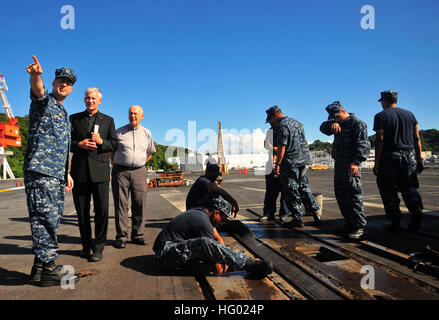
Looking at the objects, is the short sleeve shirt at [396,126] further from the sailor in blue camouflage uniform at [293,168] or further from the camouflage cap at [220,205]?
the camouflage cap at [220,205]

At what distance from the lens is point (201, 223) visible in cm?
267

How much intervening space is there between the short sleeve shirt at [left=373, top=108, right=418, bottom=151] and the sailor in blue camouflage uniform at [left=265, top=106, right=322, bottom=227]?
125 cm

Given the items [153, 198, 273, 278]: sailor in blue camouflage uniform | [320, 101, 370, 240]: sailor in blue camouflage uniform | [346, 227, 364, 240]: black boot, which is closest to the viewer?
[153, 198, 273, 278]: sailor in blue camouflage uniform

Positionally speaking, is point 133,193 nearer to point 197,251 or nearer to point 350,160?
point 197,251

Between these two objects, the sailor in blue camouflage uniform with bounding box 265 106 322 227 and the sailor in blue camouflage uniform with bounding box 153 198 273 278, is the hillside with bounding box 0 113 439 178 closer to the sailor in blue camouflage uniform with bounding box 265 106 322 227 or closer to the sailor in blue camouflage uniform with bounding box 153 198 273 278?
the sailor in blue camouflage uniform with bounding box 265 106 322 227

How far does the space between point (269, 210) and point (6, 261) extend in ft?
13.6

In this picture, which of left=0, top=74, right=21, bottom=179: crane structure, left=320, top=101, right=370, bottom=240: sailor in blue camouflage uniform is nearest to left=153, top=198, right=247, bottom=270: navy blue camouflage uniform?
left=320, top=101, right=370, bottom=240: sailor in blue camouflage uniform

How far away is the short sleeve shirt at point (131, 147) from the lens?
12.5 ft

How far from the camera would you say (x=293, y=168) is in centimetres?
467

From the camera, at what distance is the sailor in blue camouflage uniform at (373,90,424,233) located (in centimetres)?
384

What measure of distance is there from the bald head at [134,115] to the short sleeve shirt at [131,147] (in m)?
0.10

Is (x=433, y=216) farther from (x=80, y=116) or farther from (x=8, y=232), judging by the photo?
(x=8, y=232)

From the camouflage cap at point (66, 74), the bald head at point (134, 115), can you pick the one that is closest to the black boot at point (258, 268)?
the camouflage cap at point (66, 74)
